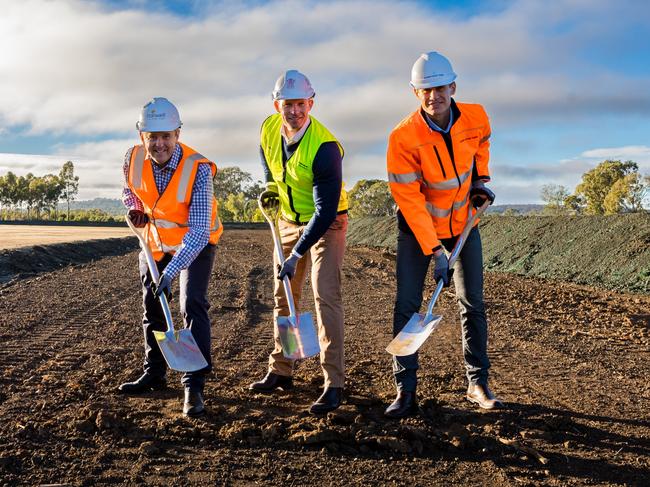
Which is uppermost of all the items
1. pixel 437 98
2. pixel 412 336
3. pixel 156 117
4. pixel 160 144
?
pixel 437 98

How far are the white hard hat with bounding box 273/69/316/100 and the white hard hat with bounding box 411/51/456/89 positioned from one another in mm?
721

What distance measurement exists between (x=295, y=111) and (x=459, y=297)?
5.71ft

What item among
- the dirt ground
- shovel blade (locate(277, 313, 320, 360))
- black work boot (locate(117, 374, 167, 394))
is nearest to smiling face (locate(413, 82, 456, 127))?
shovel blade (locate(277, 313, 320, 360))

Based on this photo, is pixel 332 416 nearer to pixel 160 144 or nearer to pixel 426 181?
pixel 426 181

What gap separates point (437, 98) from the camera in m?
4.07

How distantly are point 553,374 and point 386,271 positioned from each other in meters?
8.41

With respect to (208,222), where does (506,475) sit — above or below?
below

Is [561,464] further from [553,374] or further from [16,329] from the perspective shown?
[16,329]

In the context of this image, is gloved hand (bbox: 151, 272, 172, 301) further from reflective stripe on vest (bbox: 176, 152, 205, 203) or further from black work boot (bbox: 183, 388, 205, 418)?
black work boot (bbox: 183, 388, 205, 418)

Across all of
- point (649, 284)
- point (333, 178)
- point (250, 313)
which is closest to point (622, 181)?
point (649, 284)

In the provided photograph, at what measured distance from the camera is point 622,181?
159 feet

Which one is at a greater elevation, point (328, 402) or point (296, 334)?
point (296, 334)

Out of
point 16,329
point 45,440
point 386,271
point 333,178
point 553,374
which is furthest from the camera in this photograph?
point 386,271

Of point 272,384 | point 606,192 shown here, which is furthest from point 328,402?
point 606,192
